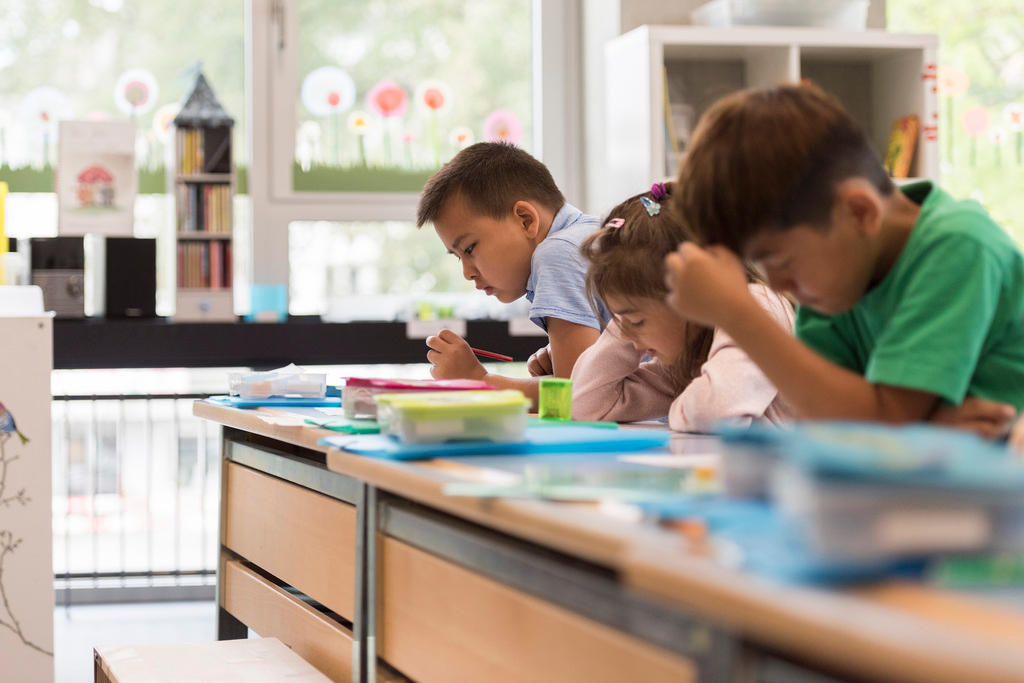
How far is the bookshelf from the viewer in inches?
126

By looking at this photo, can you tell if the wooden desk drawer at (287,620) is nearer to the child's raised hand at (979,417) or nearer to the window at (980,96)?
the child's raised hand at (979,417)

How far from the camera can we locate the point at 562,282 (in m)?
2.00

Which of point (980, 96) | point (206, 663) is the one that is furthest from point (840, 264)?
point (980, 96)

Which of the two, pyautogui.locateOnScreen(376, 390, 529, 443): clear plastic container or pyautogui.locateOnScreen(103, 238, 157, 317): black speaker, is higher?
pyautogui.locateOnScreen(103, 238, 157, 317): black speaker

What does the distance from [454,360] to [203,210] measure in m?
1.51

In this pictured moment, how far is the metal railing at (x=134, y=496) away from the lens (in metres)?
3.42

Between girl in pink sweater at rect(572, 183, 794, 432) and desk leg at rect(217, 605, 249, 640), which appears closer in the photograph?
girl in pink sweater at rect(572, 183, 794, 432)

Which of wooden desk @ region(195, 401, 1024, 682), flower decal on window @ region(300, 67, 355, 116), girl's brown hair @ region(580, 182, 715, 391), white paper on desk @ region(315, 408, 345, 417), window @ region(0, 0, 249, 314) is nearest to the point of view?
wooden desk @ region(195, 401, 1024, 682)

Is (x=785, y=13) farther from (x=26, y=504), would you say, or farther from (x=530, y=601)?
(x=530, y=601)

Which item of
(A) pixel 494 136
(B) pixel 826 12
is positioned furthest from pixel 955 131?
(A) pixel 494 136

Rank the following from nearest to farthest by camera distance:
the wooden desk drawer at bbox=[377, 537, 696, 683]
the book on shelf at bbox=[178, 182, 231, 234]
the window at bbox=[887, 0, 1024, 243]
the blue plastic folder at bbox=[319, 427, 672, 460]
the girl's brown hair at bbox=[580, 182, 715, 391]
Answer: the wooden desk drawer at bbox=[377, 537, 696, 683] < the blue plastic folder at bbox=[319, 427, 672, 460] < the girl's brown hair at bbox=[580, 182, 715, 391] < the book on shelf at bbox=[178, 182, 231, 234] < the window at bbox=[887, 0, 1024, 243]

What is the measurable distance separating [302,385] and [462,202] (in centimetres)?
45

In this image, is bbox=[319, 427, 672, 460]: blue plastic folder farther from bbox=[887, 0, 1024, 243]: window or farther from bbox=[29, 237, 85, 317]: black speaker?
bbox=[887, 0, 1024, 243]: window

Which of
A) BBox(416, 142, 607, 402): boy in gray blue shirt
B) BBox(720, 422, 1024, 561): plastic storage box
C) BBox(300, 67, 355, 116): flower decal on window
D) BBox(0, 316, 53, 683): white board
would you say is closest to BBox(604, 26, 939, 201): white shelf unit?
BBox(300, 67, 355, 116): flower decal on window
